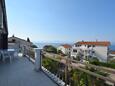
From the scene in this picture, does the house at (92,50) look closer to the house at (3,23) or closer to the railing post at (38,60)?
the house at (3,23)

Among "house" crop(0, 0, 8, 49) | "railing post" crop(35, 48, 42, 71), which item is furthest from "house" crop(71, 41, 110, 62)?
"railing post" crop(35, 48, 42, 71)

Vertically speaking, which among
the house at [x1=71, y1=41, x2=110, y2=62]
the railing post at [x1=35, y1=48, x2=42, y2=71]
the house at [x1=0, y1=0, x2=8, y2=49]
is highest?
the house at [x1=0, y1=0, x2=8, y2=49]

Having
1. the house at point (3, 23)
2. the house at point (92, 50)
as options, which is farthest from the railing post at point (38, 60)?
the house at point (92, 50)

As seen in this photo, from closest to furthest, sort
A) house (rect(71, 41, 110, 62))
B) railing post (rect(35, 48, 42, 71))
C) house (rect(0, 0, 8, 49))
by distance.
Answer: railing post (rect(35, 48, 42, 71)) → house (rect(0, 0, 8, 49)) → house (rect(71, 41, 110, 62))

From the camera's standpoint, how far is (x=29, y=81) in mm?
4699

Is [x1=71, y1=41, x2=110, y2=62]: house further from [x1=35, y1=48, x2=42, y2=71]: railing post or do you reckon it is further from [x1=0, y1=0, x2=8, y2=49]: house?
[x1=35, y1=48, x2=42, y2=71]: railing post

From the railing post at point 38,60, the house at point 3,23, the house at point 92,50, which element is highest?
the house at point 3,23

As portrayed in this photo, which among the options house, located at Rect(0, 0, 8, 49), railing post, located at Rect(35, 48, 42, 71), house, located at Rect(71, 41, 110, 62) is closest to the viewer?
railing post, located at Rect(35, 48, 42, 71)

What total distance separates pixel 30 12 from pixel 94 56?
38.5 meters

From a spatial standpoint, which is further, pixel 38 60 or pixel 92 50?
pixel 92 50

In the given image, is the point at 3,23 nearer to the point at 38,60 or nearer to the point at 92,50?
the point at 38,60

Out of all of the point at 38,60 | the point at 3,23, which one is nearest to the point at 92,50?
the point at 3,23

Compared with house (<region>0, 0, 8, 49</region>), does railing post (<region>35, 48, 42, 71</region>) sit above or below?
below

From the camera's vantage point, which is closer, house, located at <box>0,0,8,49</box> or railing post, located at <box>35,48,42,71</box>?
railing post, located at <box>35,48,42,71</box>
